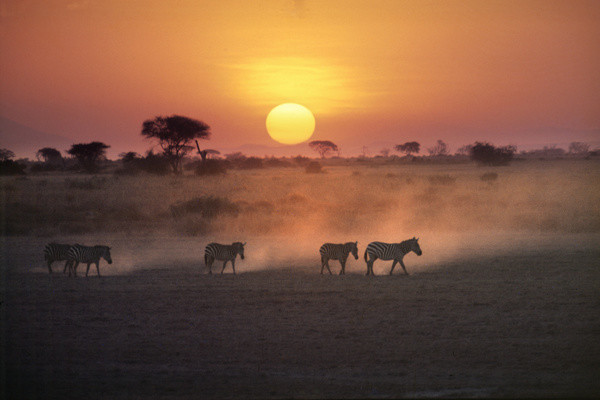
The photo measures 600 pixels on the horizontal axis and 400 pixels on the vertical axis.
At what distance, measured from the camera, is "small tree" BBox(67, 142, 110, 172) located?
3354 inches

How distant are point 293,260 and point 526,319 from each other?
9369 millimetres

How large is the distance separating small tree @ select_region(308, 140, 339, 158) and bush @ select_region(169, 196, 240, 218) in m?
125

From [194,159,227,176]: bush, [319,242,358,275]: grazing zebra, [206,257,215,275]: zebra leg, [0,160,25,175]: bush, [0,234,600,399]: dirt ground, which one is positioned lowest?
[0,234,600,399]: dirt ground

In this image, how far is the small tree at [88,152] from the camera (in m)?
85.2

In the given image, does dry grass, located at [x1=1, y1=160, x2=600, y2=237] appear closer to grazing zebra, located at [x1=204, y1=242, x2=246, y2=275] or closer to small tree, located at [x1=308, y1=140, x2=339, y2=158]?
grazing zebra, located at [x1=204, y1=242, x2=246, y2=275]

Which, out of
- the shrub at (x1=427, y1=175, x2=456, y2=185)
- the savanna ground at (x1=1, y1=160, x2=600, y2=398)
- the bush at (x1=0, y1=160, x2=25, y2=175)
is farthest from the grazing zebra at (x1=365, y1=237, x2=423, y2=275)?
the bush at (x1=0, y1=160, x2=25, y2=175)

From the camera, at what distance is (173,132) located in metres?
76.3

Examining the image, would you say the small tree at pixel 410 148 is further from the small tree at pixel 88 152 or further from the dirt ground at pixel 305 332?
the dirt ground at pixel 305 332

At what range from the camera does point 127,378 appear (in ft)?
27.5

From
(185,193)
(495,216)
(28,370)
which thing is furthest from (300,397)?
(185,193)

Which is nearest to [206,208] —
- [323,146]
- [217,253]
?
[217,253]

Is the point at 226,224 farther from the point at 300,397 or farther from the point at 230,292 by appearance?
the point at 300,397

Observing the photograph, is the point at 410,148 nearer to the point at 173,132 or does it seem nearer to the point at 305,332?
the point at 173,132

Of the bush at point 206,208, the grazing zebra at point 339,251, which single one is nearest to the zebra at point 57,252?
the grazing zebra at point 339,251
